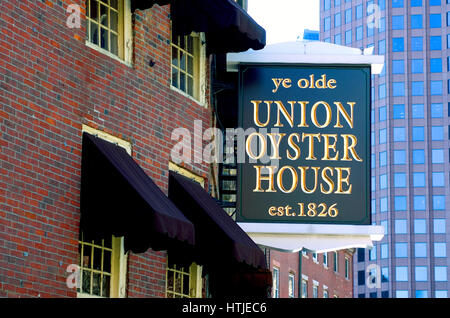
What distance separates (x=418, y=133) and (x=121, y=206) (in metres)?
121

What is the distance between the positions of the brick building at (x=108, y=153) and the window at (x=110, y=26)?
2cm

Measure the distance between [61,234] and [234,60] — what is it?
5920 millimetres

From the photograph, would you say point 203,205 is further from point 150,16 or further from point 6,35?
point 6,35

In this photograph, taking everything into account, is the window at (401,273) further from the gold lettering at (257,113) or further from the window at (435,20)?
the gold lettering at (257,113)

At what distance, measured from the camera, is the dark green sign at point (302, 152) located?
57.9ft

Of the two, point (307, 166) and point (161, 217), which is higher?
point (307, 166)

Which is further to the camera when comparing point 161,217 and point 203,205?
point 203,205

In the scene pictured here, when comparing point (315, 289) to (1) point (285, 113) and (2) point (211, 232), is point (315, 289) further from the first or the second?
(2) point (211, 232)

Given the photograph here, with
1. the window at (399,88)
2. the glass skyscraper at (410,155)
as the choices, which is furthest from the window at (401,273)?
the window at (399,88)

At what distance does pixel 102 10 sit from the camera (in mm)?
15023

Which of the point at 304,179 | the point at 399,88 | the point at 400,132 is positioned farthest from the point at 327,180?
the point at 399,88

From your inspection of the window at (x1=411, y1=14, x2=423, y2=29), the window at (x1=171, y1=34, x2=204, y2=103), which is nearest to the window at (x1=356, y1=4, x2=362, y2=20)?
the window at (x1=411, y1=14, x2=423, y2=29)

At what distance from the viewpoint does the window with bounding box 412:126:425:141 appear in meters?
132
